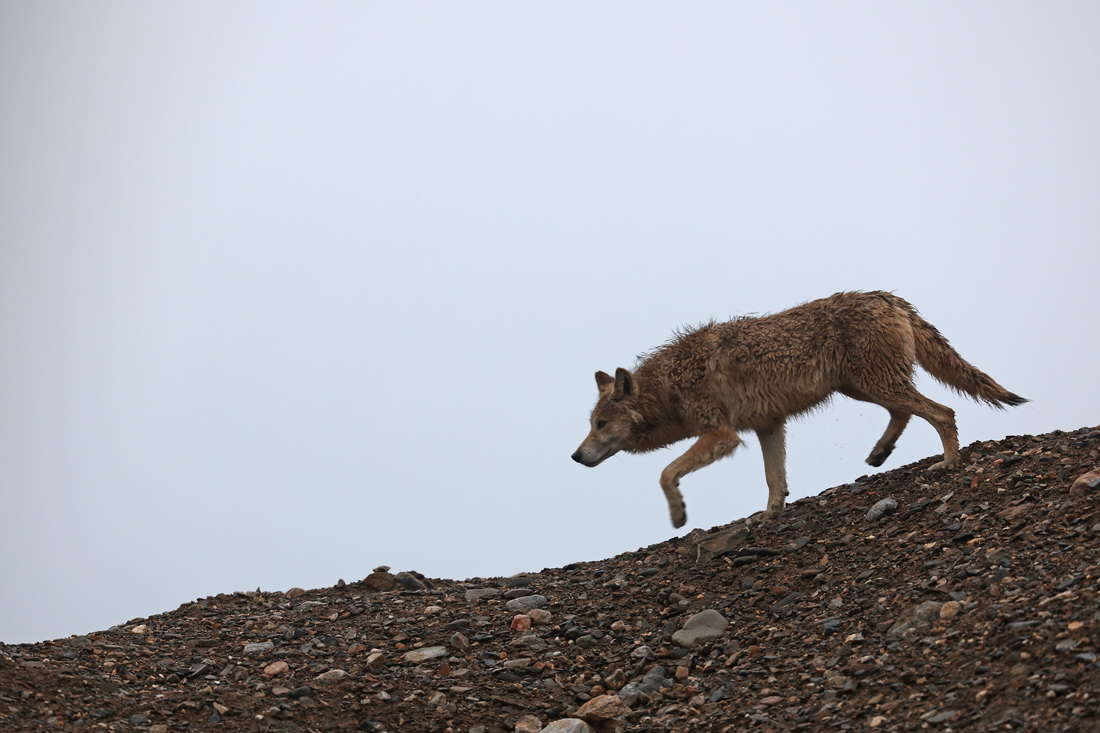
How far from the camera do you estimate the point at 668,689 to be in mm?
8883

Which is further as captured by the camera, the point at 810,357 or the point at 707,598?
the point at 810,357

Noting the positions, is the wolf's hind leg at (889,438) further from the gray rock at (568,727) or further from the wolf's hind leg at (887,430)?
the gray rock at (568,727)

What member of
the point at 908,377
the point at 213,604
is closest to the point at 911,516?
the point at 908,377

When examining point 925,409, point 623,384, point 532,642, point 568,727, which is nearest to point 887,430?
point 925,409

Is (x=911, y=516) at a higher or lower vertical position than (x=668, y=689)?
higher

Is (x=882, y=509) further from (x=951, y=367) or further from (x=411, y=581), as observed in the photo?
(x=411, y=581)

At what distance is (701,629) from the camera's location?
9820 mm

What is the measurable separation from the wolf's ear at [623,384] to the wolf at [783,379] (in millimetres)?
15

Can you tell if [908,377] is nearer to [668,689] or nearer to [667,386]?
[667,386]

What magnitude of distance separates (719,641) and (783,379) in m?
3.49

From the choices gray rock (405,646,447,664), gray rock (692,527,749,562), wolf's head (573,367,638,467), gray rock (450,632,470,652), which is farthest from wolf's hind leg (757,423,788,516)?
gray rock (405,646,447,664)

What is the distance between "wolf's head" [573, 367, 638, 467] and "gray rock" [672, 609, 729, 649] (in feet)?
11.4

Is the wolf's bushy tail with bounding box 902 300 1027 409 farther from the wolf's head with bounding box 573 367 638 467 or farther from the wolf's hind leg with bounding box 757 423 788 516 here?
the wolf's head with bounding box 573 367 638 467

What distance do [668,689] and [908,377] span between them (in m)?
4.71
